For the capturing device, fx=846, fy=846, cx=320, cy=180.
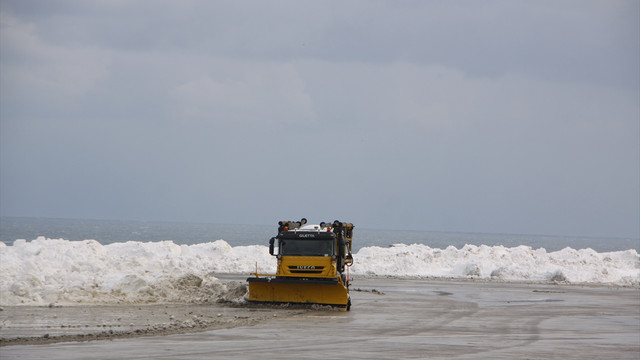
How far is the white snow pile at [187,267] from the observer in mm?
24312

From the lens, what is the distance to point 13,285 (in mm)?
22734

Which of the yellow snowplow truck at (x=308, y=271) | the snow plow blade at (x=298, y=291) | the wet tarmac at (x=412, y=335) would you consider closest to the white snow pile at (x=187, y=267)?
the snow plow blade at (x=298, y=291)

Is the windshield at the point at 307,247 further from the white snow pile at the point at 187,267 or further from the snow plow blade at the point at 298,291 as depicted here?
the white snow pile at the point at 187,267

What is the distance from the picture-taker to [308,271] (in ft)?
81.8

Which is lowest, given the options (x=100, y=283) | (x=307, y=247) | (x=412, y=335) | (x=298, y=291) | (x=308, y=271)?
(x=412, y=335)

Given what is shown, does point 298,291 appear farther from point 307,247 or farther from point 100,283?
point 100,283

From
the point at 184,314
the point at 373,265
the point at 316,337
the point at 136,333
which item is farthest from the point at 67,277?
the point at 373,265

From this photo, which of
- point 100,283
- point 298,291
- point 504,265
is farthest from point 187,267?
point 504,265

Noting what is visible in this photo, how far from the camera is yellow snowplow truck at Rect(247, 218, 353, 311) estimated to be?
24.2 metres

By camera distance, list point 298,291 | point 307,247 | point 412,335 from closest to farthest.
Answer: point 412,335, point 298,291, point 307,247

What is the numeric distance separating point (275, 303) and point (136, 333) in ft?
25.6

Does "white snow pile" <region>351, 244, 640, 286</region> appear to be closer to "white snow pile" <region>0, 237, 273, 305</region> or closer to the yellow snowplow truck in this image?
"white snow pile" <region>0, 237, 273, 305</region>

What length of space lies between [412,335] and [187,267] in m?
21.1

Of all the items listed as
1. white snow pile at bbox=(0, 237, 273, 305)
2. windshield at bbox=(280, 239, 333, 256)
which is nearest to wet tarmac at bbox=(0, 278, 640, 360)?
windshield at bbox=(280, 239, 333, 256)
